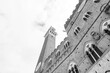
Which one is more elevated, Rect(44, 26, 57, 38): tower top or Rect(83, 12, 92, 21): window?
Rect(83, 12, 92, 21): window

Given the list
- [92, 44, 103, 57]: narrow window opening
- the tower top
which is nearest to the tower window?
[92, 44, 103, 57]: narrow window opening

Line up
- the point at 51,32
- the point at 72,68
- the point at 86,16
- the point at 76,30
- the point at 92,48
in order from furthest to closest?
1. the point at 51,32
2. the point at 76,30
3. the point at 86,16
4. the point at 72,68
5. the point at 92,48

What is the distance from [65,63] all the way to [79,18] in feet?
16.9

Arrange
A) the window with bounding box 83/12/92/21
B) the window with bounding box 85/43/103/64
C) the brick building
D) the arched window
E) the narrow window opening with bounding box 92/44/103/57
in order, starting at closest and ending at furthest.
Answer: the brick building
the narrow window opening with bounding box 92/44/103/57
the window with bounding box 85/43/103/64
the arched window
the window with bounding box 83/12/92/21

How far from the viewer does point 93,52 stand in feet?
26.0

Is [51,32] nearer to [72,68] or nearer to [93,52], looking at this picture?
[72,68]

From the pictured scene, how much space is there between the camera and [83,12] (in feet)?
40.4

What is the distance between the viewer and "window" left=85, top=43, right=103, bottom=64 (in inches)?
292

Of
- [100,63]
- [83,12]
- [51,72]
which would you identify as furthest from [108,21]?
[51,72]

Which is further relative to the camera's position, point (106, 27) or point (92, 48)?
point (92, 48)

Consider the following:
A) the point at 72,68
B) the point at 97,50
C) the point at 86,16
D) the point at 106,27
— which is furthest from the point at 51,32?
the point at 97,50

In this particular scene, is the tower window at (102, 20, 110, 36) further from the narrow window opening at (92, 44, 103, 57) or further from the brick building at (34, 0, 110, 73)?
the narrow window opening at (92, 44, 103, 57)

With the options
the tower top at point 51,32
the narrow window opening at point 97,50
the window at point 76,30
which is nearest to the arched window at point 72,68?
the narrow window opening at point 97,50

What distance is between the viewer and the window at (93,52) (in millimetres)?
7404
